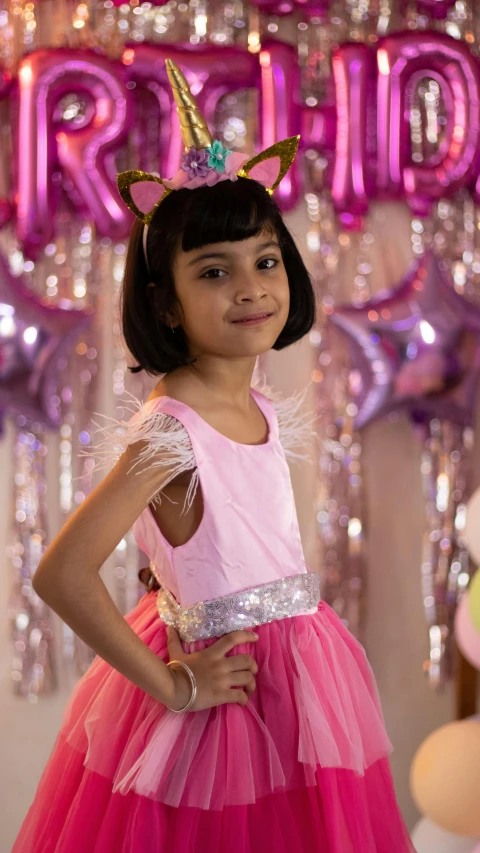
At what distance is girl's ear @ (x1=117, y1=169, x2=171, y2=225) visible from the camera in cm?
114

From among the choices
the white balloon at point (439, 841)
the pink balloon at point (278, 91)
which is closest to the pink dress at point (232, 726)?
the white balloon at point (439, 841)

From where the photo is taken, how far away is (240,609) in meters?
1.11

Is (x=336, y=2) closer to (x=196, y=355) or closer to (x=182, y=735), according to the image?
(x=196, y=355)

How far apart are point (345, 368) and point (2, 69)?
3.53 ft

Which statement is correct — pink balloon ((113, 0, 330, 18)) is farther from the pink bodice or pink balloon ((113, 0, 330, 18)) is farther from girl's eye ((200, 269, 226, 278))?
the pink bodice

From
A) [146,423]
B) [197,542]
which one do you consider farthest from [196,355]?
[197,542]

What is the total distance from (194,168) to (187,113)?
114 mm

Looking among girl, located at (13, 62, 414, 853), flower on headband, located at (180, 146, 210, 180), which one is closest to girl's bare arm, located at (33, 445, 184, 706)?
girl, located at (13, 62, 414, 853)

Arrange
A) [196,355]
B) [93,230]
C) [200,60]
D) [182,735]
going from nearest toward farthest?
[182,735]
[196,355]
[200,60]
[93,230]

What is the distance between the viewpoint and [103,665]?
122cm

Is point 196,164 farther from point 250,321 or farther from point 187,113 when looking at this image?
point 250,321

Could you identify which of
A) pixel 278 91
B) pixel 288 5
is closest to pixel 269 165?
pixel 278 91

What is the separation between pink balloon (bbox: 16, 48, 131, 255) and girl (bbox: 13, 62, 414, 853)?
0.86 metres

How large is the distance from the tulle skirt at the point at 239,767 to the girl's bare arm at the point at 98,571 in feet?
0.29
